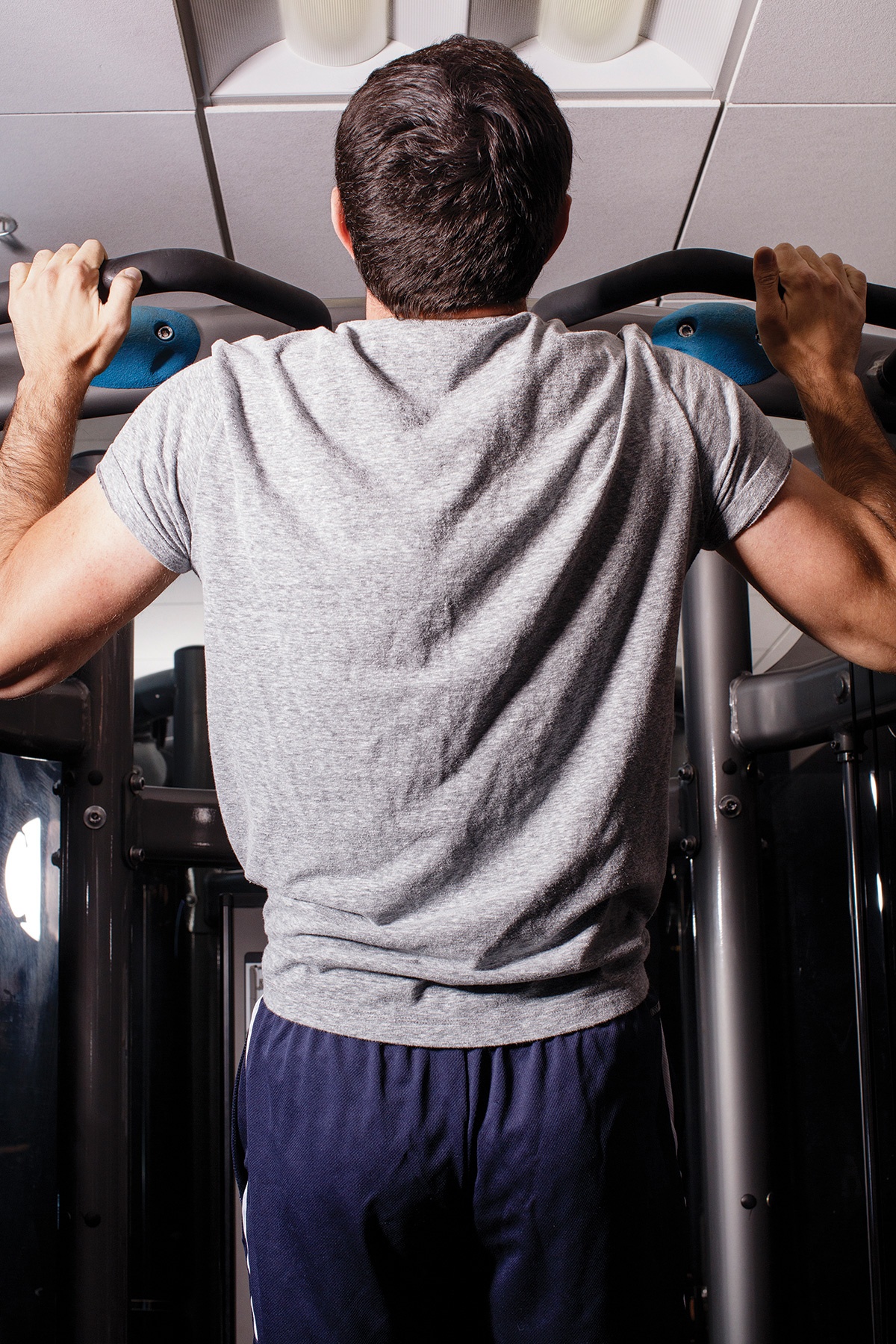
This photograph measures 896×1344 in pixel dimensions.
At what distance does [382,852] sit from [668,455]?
338mm

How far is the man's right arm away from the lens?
73 centimetres

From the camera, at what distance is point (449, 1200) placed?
2.28 ft

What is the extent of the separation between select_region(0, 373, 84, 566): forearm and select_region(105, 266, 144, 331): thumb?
68 millimetres

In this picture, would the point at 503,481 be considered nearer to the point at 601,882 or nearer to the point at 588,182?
the point at 601,882

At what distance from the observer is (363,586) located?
647 millimetres

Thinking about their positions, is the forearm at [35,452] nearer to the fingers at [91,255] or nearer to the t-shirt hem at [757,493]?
the fingers at [91,255]

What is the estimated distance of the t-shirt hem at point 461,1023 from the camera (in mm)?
689

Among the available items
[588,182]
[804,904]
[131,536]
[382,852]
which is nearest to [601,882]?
[382,852]

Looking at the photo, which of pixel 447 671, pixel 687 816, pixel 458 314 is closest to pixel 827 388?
pixel 458 314

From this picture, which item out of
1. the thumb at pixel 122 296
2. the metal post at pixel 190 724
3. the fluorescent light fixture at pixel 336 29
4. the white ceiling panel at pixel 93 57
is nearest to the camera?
the thumb at pixel 122 296

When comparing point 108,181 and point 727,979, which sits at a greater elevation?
point 108,181

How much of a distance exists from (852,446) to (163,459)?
559mm

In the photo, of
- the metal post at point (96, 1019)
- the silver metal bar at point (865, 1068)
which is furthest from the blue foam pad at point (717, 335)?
the metal post at point (96, 1019)

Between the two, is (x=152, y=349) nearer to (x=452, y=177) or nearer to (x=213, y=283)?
(x=213, y=283)
